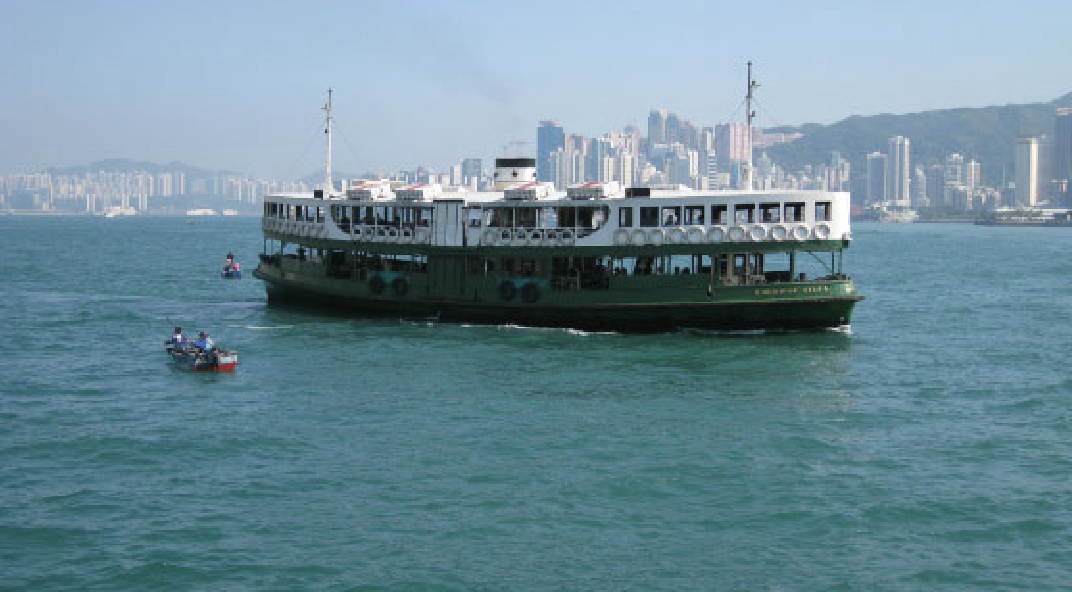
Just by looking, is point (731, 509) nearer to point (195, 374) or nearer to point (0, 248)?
point (195, 374)

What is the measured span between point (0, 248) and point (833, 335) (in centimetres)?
9415

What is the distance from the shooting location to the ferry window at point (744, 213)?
3912cm

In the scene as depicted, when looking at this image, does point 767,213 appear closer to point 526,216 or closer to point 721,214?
point 721,214

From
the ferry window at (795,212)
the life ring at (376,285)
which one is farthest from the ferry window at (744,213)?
the life ring at (376,285)

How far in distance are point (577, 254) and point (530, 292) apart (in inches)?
87.1

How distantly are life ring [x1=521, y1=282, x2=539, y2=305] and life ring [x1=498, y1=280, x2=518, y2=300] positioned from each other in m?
0.35

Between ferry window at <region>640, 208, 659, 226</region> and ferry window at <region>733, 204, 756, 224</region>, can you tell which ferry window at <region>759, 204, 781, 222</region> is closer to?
ferry window at <region>733, 204, 756, 224</region>

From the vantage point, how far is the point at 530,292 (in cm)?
4144

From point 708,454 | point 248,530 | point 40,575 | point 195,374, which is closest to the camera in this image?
point 40,575

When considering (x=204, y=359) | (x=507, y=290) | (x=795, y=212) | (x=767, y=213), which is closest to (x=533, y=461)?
(x=204, y=359)

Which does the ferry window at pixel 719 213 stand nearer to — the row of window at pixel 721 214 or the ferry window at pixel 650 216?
the row of window at pixel 721 214

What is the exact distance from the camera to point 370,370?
34469mm

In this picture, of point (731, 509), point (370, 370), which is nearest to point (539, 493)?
point (731, 509)

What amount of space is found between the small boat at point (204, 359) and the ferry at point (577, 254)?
33.9ft
